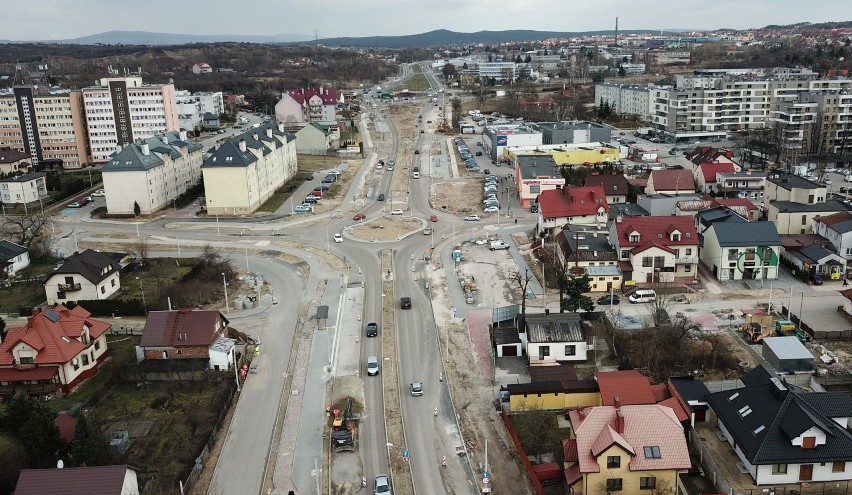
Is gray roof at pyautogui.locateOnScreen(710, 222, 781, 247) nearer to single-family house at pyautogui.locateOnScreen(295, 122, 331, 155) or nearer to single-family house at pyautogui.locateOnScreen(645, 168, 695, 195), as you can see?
single-family house at pyautogui.locateOnScreen(645, 168, 695, 195)

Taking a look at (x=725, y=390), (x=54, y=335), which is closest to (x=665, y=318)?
(x=725, y=390)

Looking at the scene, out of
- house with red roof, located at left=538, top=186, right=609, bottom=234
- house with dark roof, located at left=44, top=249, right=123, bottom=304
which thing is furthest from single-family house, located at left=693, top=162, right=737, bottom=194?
house with dark roof, located at left=44, top=249, right=123, bottom=304

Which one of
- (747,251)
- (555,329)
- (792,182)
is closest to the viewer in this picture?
(555,329)

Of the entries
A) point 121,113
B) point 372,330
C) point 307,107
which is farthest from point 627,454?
point 307,107

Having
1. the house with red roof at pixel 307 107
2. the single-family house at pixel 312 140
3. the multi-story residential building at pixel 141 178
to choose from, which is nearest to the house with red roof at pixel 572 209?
the multi-story residential building at pixel 141 178

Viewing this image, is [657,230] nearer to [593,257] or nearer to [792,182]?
[593,257]

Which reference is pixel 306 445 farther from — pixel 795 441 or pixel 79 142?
pixel 79 142

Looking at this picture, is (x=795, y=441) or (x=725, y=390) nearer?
(x=795, y=441)
